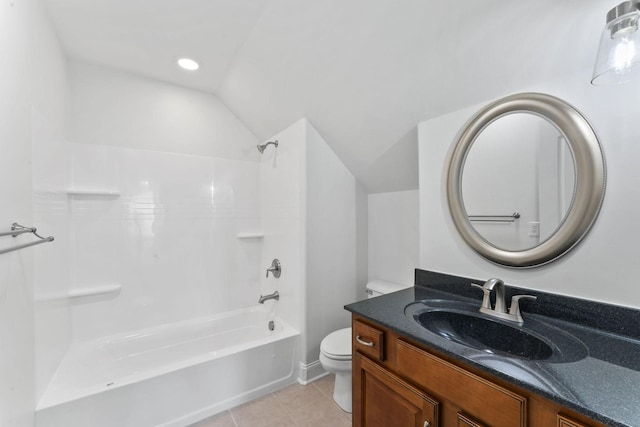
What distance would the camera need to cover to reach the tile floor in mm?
1664

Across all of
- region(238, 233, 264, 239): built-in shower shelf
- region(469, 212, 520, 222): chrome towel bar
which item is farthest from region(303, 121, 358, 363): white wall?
region(469, 212, 520, 222): chrome towel bar

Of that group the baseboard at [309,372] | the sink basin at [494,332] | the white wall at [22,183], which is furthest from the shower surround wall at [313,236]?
the white wall at [22,183]

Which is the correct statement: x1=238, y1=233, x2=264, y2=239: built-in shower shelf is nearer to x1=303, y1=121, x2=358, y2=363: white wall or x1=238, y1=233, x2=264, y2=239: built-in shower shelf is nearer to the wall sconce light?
x1=303, y1=121, x2=358, y2=363: white wall

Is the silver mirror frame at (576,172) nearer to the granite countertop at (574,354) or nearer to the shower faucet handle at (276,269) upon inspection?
the granite countertop at (574,354)

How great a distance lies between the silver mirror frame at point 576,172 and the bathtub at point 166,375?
1.67m

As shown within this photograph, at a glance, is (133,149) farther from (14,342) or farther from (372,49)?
(372,49)

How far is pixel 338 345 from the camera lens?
186 cm

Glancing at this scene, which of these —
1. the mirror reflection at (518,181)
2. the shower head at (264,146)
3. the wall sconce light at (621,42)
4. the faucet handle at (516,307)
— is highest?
the shower head at (264,146)

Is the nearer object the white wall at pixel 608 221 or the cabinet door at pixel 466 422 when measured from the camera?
the cabinet door at pixel 466 422

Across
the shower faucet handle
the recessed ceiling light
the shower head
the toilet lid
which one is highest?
the recessed ceiling light

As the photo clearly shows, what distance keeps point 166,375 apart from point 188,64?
2355 millimetres

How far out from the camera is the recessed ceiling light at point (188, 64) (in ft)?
6.81

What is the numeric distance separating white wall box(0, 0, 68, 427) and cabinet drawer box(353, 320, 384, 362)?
4.83 feet

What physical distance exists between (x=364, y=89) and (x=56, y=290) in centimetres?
247
